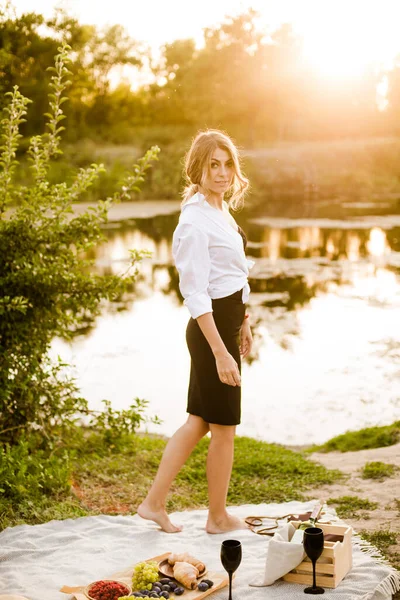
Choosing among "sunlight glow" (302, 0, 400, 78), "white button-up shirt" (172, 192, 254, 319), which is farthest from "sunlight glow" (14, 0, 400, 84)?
"white button-up shirt" (172, 192, 254, 319)

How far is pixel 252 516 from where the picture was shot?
3.63 metres

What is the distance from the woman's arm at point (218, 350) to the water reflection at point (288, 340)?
2.27m

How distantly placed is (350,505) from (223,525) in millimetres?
790

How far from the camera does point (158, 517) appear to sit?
3.49m

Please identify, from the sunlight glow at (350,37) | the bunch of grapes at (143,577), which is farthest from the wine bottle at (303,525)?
the sunlight glow at (350,37)

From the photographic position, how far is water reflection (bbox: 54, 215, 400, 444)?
706cm

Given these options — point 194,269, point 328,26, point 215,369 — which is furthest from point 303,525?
point 328,26

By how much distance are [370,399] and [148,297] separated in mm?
5307

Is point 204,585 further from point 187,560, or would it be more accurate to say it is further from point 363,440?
point 363,440

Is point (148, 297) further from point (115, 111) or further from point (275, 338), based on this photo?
point (115, 111)

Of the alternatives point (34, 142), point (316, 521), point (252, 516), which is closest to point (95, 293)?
point (34, 142)

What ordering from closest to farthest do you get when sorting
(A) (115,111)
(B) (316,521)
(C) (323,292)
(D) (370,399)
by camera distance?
1. (B) (316,521)
2. (D) (370,399)
3. (C) (323,292)
4. (A) (115,111)

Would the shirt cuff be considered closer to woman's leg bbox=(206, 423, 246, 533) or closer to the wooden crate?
woman's leg bbox=(206, 423, 246, 533)

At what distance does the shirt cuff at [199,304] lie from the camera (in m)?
3.15
